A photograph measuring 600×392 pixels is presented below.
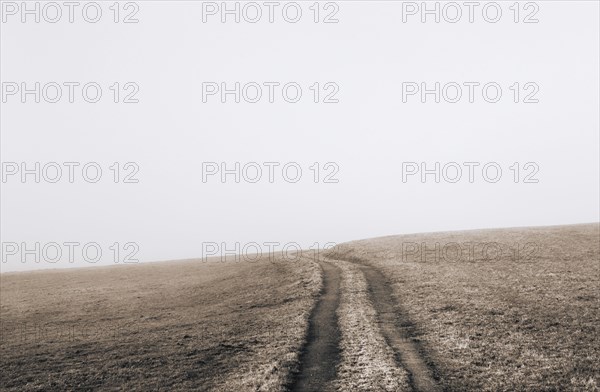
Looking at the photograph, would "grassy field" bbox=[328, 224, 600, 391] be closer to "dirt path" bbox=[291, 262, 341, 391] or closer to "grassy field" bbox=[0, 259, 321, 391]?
"dirt path" bbox=[291, 262, 341, 391]

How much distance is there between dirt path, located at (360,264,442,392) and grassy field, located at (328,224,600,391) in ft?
1.99

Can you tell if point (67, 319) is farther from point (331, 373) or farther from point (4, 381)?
point (331, 373)

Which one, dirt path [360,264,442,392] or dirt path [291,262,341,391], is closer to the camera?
dirt path [360,264,442,392]

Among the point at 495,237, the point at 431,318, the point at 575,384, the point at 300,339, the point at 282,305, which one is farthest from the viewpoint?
the point at 495,237

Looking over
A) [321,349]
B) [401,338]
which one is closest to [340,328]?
[321,349]

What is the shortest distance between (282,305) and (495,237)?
3931 centimetres

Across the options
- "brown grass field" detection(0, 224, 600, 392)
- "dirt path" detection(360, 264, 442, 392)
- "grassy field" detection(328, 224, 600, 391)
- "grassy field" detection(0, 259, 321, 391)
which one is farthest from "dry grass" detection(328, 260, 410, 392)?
"grassy field" detection(0, 259, 321, 391)

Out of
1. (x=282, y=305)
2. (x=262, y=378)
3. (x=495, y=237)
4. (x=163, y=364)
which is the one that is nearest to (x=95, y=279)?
(x=282, y=305)

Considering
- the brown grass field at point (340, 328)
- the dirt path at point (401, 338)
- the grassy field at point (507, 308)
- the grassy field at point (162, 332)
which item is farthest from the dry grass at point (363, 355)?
the grassy field at point (162, 332)

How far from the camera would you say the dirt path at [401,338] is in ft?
59.0

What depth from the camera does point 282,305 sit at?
33.4 m

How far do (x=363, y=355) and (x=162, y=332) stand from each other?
1571 centimetres

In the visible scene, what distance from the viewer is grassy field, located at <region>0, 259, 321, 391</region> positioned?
813 inches

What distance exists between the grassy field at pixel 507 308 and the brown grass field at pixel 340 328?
100 mm
